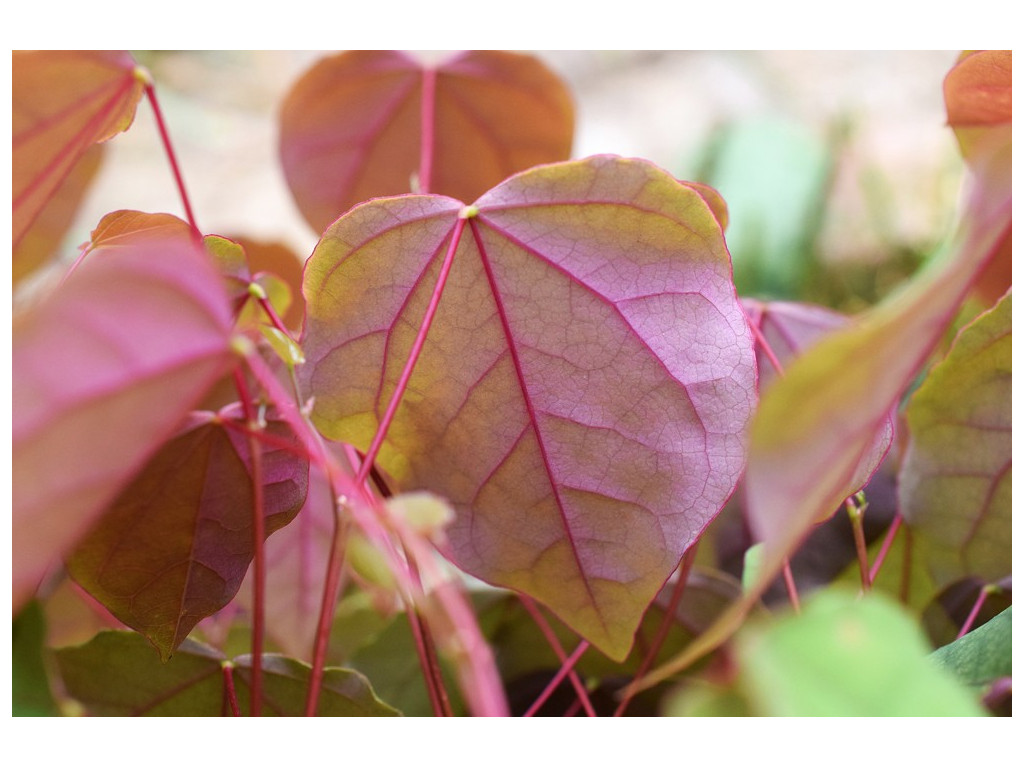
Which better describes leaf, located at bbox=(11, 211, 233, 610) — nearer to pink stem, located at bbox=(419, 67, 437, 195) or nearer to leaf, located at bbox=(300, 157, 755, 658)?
leaf, located at bbox=(300, 157, 755, 658)

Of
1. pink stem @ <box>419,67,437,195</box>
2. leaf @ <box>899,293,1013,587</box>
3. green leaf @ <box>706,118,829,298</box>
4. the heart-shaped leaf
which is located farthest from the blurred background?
leaf @ <box>899,293,1013,587</box>

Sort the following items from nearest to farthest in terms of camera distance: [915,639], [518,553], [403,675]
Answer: [915,639]
[518,553]
[403,675]

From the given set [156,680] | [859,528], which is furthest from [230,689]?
[859,528]

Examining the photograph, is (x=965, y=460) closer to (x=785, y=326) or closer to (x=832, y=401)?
(x=785, y=326)
